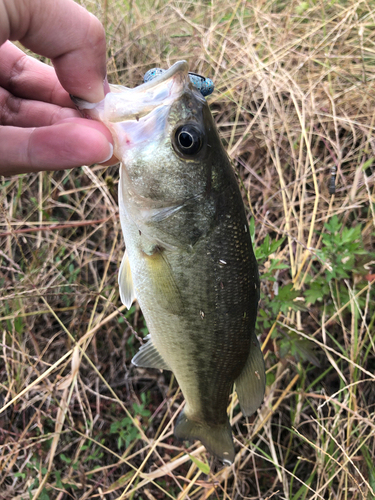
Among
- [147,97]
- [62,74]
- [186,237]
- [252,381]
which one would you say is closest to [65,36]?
[62,74]

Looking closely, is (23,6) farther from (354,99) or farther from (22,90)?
(354,99)

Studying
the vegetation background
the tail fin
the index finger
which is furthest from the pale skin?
the tail fin

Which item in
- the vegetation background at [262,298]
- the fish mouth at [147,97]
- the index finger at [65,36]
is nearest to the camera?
the index finger at [65,36]

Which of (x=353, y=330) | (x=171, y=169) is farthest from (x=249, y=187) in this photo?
(x=171, y=169)

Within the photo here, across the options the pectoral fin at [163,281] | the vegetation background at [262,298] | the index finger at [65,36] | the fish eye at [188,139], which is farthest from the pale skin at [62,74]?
the vegetation background at [262,298]

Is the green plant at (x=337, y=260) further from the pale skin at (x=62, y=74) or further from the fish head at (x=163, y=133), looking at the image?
the pale skin at (x=62, y=74)

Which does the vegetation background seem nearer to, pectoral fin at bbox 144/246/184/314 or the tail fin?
the tail fin

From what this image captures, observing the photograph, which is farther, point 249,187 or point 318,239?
point 249,187
